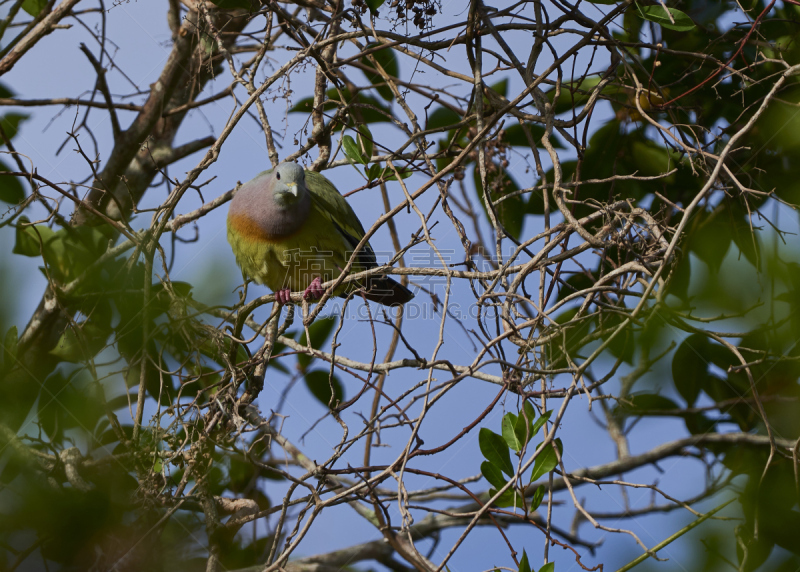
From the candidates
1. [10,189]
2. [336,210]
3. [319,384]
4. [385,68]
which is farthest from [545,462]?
[10,189]

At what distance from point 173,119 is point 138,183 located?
1.70ft

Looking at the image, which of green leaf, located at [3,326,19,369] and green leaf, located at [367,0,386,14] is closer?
green leaf, located at [3,326,19,369]

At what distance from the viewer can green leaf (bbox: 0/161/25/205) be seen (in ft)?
8.73

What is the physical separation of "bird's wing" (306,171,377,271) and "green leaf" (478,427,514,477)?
5.17ft

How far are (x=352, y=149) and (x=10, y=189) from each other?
1521 millimetres

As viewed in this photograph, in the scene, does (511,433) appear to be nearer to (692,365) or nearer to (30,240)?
(692,365)

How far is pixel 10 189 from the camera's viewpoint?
2.69 metres

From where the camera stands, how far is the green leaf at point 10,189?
2.66 m

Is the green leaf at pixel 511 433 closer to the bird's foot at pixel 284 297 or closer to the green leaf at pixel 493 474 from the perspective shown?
the green leaf at pixel 493 474

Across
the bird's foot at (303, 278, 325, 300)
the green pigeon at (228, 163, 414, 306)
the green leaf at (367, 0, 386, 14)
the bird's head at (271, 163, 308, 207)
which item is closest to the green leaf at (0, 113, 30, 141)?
the green pigeon at (228, 163, 414, 306)

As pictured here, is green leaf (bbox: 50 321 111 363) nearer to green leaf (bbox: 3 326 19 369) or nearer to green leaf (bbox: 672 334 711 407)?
green leaf (bbox: 3 326 19 369)

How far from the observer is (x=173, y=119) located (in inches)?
155

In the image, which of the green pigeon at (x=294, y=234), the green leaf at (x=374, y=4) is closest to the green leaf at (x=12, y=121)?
the green pigeon at (x=294, y=234)

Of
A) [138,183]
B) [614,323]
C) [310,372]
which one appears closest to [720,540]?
[614,323]
